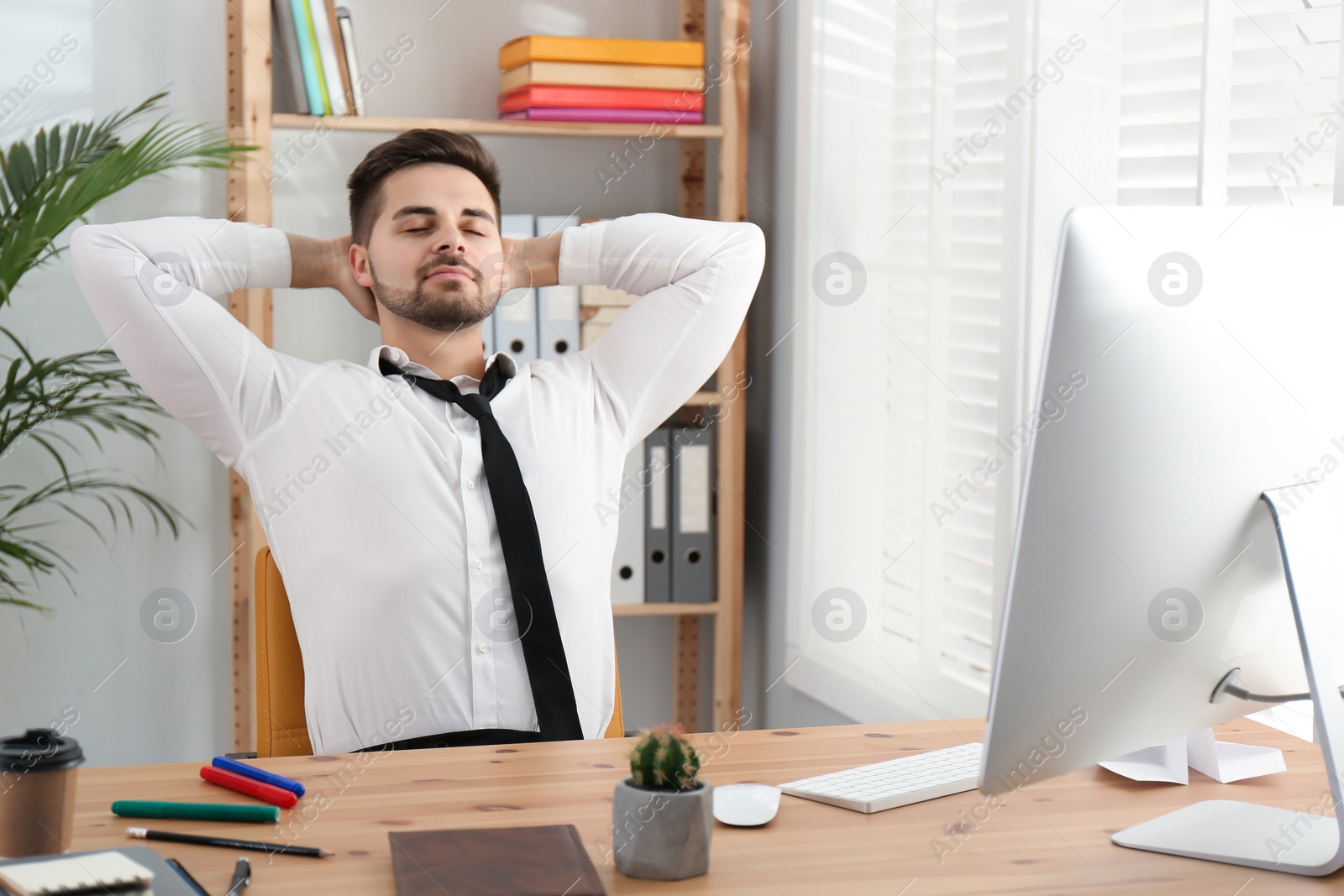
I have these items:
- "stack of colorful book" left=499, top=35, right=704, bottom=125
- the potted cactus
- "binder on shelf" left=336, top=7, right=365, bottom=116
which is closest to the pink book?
"stack of colorful book" left=499, top=35, right=704, bottom=125

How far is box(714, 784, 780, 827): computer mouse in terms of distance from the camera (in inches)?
38.2

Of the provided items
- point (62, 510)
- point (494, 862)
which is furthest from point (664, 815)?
point (62, 510)

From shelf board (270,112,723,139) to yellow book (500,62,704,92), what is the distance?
84 mm

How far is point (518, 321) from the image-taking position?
256 centimetres

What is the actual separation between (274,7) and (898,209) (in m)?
1.34

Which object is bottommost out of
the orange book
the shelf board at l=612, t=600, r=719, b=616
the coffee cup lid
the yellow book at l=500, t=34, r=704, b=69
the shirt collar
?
the shelf board at l=612, t=600, r=719, b=616

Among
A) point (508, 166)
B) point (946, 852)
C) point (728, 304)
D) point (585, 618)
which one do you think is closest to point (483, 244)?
point (728, 304)

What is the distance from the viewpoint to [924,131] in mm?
2180

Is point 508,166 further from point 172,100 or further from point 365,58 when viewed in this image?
point 172,100

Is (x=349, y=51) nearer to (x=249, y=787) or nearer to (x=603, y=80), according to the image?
(x=603, y=80)

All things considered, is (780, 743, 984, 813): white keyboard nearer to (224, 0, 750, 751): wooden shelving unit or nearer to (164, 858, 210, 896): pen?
(164, 858, 210, 896): pen

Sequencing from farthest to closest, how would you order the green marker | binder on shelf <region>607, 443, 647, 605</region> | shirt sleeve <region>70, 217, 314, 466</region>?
binder on shelf <region>607, 443, 647, 605</region> < shirt sleeve <region>70, 217, 314, 466</region> < the green marker

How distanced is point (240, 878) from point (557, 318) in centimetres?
184

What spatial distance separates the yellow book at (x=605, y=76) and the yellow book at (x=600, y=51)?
0.01m
